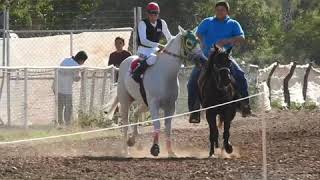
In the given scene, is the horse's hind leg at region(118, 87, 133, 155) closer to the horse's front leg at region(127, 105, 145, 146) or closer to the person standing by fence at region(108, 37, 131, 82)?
the horse's front leg at region(127, 105, 145, 146)

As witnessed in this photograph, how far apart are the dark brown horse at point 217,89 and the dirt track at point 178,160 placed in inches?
17.4

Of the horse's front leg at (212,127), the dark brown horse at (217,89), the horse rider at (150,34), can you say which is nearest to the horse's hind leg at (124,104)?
the horse rider at (150,34)

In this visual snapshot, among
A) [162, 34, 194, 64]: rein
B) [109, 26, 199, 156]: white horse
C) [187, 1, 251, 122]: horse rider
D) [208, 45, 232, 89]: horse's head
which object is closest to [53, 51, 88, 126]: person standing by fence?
[109, 26, 199, 156]: white horse

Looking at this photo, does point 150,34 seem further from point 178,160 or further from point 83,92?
point 83,92

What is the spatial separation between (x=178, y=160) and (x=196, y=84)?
64.7 inches

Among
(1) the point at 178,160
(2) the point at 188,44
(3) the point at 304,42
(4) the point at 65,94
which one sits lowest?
(1) the point at 178,160

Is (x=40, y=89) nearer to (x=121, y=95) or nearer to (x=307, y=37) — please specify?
(x=121, y=95)

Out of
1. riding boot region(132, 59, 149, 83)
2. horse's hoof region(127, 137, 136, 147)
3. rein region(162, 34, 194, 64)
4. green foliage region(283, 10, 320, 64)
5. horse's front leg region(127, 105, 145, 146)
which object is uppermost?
green foliage region(283, 10, 320, 64)

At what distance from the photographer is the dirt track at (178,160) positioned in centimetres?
1069

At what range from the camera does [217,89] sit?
13273mm

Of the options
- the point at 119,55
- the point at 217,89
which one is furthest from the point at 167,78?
the point at 119,55

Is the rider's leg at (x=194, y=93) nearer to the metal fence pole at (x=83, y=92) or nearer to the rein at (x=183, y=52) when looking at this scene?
the rein at (x=183, y=52)

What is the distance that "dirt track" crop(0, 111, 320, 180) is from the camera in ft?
35.1

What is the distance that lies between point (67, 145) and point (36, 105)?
10.1 feet
